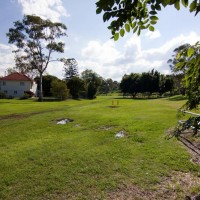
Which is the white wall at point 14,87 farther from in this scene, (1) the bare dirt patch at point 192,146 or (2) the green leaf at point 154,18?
(2) the green leaf at point 154,18

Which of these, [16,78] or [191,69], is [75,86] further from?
[191,69]

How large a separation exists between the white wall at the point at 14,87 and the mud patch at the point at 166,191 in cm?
6535

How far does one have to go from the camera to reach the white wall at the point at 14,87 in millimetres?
68831

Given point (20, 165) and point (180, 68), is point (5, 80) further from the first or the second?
point (180, 68)

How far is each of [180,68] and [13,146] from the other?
9.39 meters

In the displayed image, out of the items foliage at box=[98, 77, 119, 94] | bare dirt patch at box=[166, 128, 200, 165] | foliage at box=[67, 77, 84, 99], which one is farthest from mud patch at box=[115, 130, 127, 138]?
foliage at box=[98, 77, 119, 94]

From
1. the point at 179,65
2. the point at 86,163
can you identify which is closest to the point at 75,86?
the point at 86,163

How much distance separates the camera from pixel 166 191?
21.1ft

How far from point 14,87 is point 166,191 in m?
66.7

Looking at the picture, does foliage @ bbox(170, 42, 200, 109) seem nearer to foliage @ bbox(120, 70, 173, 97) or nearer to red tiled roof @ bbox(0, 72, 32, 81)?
red tiled roof @ bbox(0, 72, 32, 81)

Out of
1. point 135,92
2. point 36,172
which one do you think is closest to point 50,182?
point 36,172

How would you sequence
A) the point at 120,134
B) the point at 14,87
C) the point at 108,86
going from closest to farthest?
the point at 120,134, the point at 14,87, the point at 108,86

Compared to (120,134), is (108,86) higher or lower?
higher

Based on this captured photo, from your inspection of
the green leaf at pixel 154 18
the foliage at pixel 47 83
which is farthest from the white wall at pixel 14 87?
the green leaf at pixel 154 18
